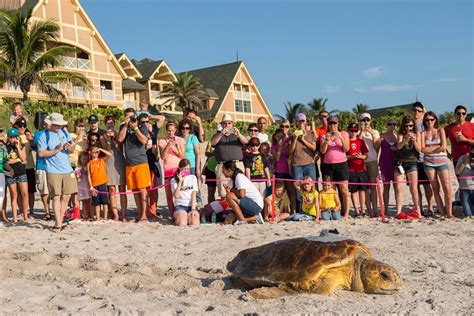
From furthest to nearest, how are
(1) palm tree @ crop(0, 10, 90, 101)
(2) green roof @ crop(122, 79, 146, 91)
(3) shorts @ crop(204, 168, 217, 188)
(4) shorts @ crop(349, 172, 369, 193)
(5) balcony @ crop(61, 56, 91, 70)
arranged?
(2) green roof @ crop(122, 79, 146, 91), (5) balcony @ crop(61, 56, 91, 70), (1) palm tree @ crop(0, 10, 90, 101), (3) shorts @ crop(204, 168, 217, 188), (4) shorts @ crop(349, 172, 369, 193)

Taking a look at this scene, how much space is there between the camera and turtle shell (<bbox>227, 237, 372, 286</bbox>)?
380cm

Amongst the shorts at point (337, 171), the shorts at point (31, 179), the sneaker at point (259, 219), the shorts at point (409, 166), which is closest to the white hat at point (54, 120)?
the shorts at point (31, 179)

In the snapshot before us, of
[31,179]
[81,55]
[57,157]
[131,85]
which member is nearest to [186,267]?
[57,157]

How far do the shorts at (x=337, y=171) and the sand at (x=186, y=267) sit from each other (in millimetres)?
725

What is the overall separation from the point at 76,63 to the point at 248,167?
22.9 m

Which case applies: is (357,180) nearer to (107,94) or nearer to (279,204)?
(279,204)

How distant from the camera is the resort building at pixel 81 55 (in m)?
26.7

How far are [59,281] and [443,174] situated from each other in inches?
211

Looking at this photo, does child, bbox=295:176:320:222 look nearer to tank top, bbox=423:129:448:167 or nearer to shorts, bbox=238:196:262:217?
shorts, bbox=238:196:262:217

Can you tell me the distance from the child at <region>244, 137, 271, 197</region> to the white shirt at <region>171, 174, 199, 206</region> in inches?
33.7

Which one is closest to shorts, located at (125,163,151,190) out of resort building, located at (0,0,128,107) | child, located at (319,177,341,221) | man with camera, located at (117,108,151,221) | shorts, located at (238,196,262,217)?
man with camera, located at (117,108,151,221)

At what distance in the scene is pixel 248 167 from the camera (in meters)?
7.96

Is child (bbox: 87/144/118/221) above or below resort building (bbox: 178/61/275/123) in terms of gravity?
below

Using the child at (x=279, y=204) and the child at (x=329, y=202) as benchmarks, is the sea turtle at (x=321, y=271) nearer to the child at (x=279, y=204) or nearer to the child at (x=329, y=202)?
the child at (x=329, y=202)
